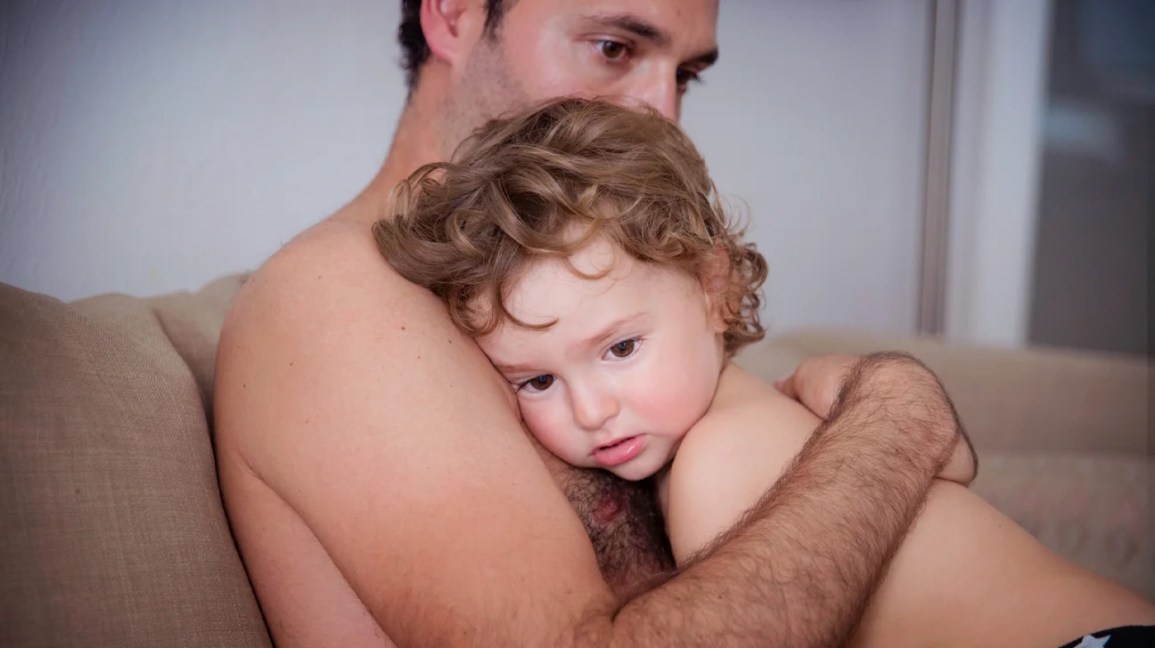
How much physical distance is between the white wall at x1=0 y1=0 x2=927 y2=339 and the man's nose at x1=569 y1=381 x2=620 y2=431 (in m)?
0.70

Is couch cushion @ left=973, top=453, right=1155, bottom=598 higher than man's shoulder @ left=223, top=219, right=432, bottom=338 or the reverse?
the reverse

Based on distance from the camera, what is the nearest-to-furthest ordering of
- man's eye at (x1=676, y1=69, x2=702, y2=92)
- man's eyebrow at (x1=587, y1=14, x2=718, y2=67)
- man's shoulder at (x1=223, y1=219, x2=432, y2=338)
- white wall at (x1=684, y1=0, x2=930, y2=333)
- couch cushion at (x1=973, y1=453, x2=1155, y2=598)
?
man's shoulder at (x1=223, y1=219, x2=432, y2=338) < man's eyebrow at (x1=587, y1=14, x2=718, y2=67) < man's eye at (x1=676, y1=69, x2=702, y2=92) < couch cushion at (x1=973, y1=453, x2=1155, y2=598) < white wall at (x1=684, y1=0, x2=930, y2=333)

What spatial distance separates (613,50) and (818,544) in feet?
2.81

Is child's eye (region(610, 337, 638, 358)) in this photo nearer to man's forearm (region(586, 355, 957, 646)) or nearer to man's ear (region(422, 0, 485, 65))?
man's forearm (region(586, 355, 957, 646))

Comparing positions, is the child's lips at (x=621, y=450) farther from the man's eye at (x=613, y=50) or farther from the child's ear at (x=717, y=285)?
the man's eye at (x=613, y=50)

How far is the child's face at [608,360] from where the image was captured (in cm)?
112

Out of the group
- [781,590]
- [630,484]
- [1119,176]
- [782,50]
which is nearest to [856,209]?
[782,50]

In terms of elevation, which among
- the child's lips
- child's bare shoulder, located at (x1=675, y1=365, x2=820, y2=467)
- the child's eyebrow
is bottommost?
the child's lips

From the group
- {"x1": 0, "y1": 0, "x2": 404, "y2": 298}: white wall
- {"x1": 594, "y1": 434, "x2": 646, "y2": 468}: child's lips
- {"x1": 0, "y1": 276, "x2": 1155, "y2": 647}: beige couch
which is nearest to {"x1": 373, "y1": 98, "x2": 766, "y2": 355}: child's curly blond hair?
{"x1": 594, "y1": 434, "x2": 646, "y2": 468}: child's lips

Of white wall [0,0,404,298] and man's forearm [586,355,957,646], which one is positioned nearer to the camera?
man's forearm [586,355,957,646]

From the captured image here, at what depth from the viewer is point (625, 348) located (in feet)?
3.87

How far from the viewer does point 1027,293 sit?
10.5 ft

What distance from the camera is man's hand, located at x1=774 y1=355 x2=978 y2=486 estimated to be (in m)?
1.20

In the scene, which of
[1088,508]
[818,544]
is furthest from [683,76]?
[1088,508]
